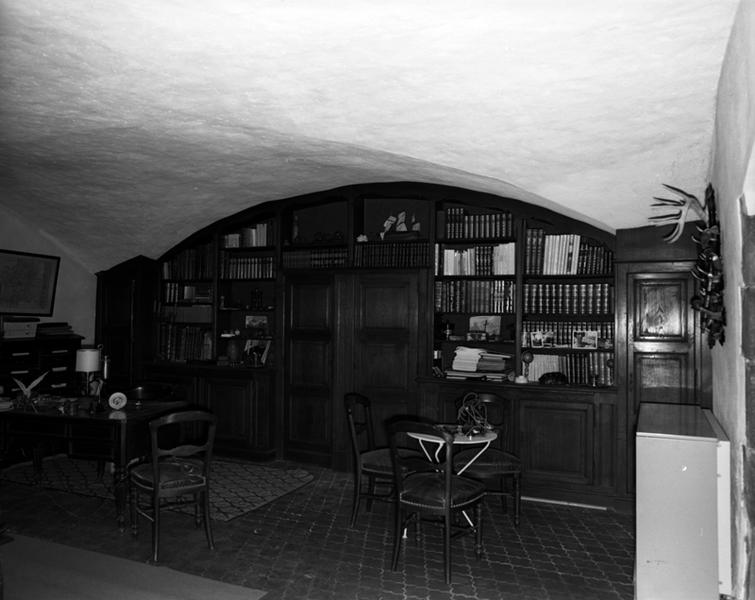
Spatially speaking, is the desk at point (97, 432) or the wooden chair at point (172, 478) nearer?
the wooden chair at point (172, 478)

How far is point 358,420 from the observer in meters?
6.04

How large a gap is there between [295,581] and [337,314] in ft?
9.70

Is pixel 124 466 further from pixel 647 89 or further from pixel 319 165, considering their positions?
pixel 647 89

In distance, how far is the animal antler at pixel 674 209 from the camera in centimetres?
341

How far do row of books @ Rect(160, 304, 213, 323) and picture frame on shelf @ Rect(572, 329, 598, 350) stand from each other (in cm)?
403

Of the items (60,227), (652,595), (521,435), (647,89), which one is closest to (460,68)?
(647,89)

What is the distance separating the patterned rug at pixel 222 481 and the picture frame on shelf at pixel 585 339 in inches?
110

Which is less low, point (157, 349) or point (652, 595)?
point (157, 349)

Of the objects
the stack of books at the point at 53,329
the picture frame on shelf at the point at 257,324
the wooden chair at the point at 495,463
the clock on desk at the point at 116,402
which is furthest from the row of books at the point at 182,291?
the wooden chair at the point at 495,463

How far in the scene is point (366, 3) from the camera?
2475 mm

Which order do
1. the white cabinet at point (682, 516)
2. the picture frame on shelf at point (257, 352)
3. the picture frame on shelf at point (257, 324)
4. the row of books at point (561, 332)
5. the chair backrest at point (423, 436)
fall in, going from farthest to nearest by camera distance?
the picture frame on shelf at point (257, 324)
the picture frame on shelf at point (257, 352)
the row of books at point (561, 332)
the chair backrest at point (423, 436)
the white cabinet at point (682, 516)

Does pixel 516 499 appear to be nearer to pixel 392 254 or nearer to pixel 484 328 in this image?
pixel 484 328

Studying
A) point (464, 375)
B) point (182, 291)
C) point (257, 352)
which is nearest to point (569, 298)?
point (464, 375)

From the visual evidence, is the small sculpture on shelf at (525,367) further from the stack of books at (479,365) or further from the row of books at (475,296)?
the row of books at (475,296)
